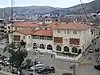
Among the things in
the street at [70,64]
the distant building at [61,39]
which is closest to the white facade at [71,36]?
the distant building at [61,39]

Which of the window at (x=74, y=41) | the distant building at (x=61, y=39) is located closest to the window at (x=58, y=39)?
the distant building at (x=61, y=39)

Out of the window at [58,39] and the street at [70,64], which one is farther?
the window at [58,39]

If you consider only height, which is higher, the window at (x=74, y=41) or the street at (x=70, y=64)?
the window at (x=74, y=41)

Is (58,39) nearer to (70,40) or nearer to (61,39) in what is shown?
(61,39)

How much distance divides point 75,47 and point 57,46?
0.56 m

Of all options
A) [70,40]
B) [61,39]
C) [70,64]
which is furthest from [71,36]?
[70,64]

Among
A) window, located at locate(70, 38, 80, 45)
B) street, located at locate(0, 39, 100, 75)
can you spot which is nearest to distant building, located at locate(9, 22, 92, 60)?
window, located at locate(70, 38, 80, 45)

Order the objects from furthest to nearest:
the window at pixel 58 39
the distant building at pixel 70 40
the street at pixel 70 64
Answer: the window at pixel 58 39 → the distant building at pixel 70 40 → the street at pixel 70 64

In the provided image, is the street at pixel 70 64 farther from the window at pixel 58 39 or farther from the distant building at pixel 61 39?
the window at pixel 58 39

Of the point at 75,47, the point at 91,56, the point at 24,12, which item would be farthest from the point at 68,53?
the point at 24,12

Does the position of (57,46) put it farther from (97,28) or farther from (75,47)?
(97,28)

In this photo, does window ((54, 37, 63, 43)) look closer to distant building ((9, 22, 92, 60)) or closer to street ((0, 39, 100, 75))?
distant building ((9, 22, 92, 60))

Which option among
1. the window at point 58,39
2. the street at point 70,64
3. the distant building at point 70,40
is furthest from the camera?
the window at point 58,39

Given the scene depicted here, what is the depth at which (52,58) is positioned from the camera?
223 inches
